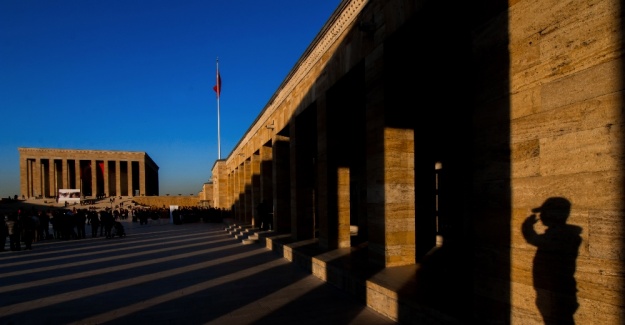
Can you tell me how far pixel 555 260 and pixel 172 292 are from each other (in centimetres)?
664

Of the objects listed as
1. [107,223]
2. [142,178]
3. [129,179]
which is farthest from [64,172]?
[107,223]

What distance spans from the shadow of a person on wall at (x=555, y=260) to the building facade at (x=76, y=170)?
7965 centimetres

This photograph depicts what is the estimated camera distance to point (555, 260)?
3.57m

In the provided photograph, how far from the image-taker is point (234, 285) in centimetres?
748

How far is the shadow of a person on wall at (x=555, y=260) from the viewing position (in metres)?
3.42

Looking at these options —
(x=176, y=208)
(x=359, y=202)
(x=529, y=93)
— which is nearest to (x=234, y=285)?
(x=529, y=93)

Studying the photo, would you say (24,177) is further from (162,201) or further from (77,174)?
(162,201)

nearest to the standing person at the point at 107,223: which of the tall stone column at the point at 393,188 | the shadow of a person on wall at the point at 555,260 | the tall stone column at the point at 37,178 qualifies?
the tall stone column at the point at 393,188

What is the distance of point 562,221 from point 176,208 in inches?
1220

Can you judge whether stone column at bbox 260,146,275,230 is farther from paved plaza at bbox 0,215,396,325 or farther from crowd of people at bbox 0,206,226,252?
crowd of people at bbox 0,206,226,252

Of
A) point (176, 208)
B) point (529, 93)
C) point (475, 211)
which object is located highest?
point (529, 93)

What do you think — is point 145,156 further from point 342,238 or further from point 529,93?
point 529,93

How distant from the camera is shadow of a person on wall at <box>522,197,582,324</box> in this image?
3.42 metres

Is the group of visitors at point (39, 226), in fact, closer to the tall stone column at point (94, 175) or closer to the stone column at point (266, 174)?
the stone column at point (266, 174)
